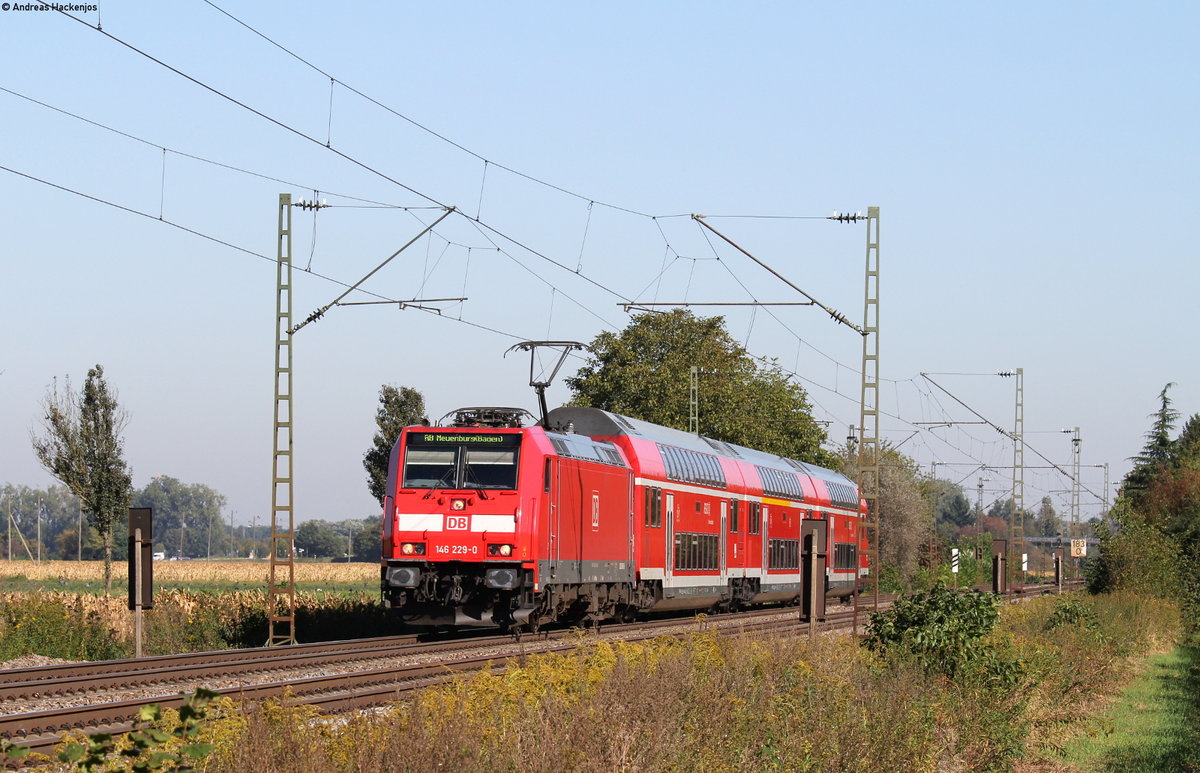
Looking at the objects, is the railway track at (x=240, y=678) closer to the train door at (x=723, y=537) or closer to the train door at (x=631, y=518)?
the train door at (x=631, y=518)

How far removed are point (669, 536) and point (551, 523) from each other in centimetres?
728

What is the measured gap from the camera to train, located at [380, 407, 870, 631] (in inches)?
971

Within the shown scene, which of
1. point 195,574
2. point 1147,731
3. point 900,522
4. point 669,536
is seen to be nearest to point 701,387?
point 900,522

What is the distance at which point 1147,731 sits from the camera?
2091 centimetres

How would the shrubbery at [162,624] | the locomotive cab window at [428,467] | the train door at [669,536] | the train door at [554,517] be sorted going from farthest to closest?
the train door at [669,536]
the train door at [554,517]
the locomotive cab window at [428,467]
the shrubbery at [162,624]

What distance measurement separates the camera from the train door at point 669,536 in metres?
32.0

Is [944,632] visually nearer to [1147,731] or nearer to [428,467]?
[1147,731]

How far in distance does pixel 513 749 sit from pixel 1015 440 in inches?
1970

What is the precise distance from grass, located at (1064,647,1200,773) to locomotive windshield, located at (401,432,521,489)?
10337 millimetres

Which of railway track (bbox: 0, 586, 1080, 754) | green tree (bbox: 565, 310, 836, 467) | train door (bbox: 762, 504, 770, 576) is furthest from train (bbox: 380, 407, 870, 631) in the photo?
green tree (bbox: 565, 310, 836, 467)

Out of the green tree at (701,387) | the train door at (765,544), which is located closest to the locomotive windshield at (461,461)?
the train door at (765,544)

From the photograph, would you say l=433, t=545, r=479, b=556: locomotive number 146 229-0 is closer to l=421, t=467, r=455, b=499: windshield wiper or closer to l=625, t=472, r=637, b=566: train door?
l=421, t=467, r=455, b=499: windshield wiper

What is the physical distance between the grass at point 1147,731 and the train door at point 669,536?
32.9 ft

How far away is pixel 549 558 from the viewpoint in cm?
2533
